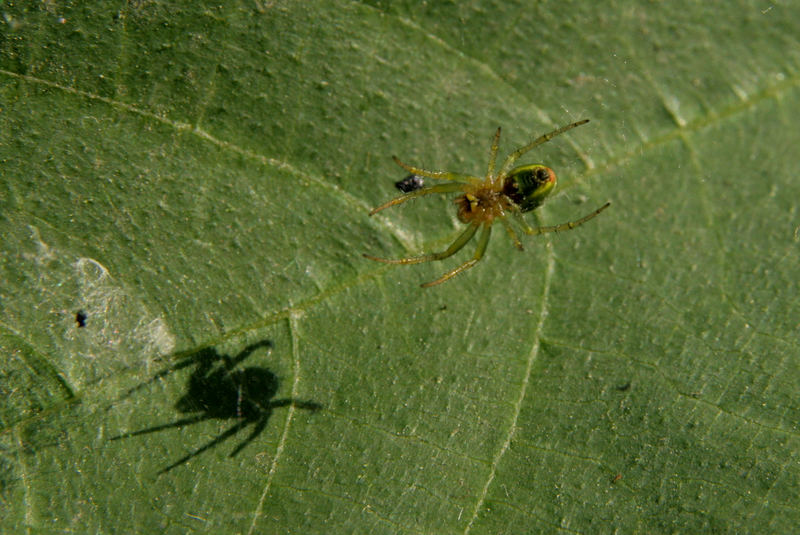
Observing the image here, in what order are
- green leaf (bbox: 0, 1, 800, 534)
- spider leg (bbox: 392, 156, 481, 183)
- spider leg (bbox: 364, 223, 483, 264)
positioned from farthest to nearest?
spider leg (bbox: 392, 156, 481, 183) → spider leg (bbox: 364, 223, 483, 264) → green leaf (bbox: 0, 1, 800, 534)

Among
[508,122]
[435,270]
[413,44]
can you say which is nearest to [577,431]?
[435,270]

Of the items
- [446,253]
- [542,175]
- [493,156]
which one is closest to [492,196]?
[493,156]

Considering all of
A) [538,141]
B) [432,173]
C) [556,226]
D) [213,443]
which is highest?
[432,173]

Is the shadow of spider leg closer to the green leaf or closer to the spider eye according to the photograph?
the green leaf

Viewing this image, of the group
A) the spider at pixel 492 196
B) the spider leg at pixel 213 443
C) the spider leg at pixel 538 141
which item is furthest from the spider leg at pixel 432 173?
the spider leg at pixel 213 443

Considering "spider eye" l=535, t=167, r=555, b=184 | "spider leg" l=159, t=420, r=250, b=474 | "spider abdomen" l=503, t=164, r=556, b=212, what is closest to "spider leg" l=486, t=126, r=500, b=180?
"spider abdomen" l=503, t=164, r=556, b=212

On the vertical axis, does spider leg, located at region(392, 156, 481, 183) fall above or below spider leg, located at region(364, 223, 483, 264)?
above

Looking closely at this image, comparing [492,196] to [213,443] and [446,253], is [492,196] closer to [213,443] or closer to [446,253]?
[446,253]

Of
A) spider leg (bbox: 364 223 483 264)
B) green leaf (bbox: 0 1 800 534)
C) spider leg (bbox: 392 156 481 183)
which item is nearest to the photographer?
green leaf (bbox: 0 1 800 534)

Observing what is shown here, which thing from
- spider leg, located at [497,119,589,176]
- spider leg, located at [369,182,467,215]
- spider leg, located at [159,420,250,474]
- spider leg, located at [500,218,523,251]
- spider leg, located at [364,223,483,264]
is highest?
spider leg, located at [369,182,467,215]
